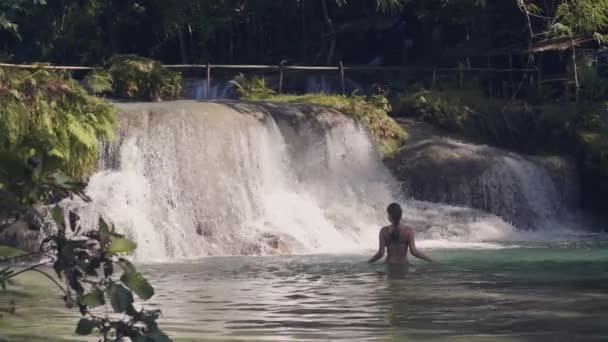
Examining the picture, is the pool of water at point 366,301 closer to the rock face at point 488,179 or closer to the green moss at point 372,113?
the rock face at point 488,179

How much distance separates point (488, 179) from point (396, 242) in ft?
27.6

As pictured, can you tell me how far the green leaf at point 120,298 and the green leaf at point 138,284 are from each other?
47 millimetres

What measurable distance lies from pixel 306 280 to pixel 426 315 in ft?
12.3

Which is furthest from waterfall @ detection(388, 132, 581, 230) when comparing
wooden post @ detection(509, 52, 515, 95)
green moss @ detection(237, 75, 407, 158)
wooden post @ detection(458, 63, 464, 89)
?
wooden post @ detection(509, 52, 515, 95)

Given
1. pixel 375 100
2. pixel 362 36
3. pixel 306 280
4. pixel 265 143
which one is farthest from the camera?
pixel 362 36

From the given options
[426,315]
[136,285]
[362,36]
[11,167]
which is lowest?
[426,315]

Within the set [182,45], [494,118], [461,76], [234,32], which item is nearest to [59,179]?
[494,118]

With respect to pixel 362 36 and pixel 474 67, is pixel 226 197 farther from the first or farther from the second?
pixel 362 36

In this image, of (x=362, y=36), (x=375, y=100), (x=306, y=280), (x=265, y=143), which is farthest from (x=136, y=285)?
(x=362, y=36)

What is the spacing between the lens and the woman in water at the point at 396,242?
1512 cm

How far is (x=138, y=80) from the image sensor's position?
25188 mm

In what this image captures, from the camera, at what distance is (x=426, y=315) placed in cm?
1008

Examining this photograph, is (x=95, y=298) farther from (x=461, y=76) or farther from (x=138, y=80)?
(x=461, y=76)

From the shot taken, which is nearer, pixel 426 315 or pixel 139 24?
pixel 426 315
